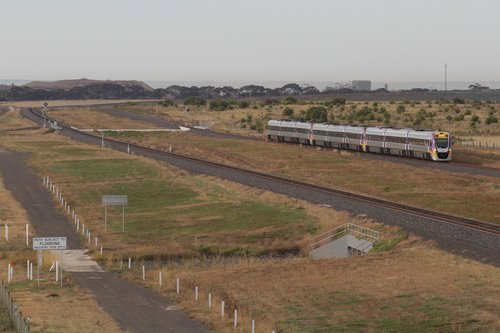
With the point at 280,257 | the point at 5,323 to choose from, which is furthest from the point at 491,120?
the point at 5,323

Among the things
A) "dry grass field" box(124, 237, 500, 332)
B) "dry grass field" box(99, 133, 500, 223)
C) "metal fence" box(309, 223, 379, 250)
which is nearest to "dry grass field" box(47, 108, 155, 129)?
"dry grass field" box(99, 133, 500, 223)

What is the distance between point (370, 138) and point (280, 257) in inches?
2026

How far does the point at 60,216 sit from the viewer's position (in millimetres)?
61375

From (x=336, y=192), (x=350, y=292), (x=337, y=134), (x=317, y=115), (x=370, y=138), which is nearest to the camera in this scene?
(x=350, y=292)

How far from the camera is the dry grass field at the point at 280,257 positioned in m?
34.0

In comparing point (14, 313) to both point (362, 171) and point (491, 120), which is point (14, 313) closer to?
point (362, 171)

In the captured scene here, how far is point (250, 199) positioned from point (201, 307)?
32.0 m

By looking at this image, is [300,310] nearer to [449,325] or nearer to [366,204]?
[449,325]

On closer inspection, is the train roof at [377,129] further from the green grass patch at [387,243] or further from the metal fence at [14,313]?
the metal fence at [14,313]

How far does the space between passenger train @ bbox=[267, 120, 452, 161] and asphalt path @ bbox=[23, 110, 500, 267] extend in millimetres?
17794

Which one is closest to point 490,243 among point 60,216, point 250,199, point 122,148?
point 250,199

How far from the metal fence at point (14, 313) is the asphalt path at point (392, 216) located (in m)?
21.3

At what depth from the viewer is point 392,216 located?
184 ft

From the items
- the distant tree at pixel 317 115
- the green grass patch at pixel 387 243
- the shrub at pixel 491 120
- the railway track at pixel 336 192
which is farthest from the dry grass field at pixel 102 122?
the green grass patch at pixel 387 243
